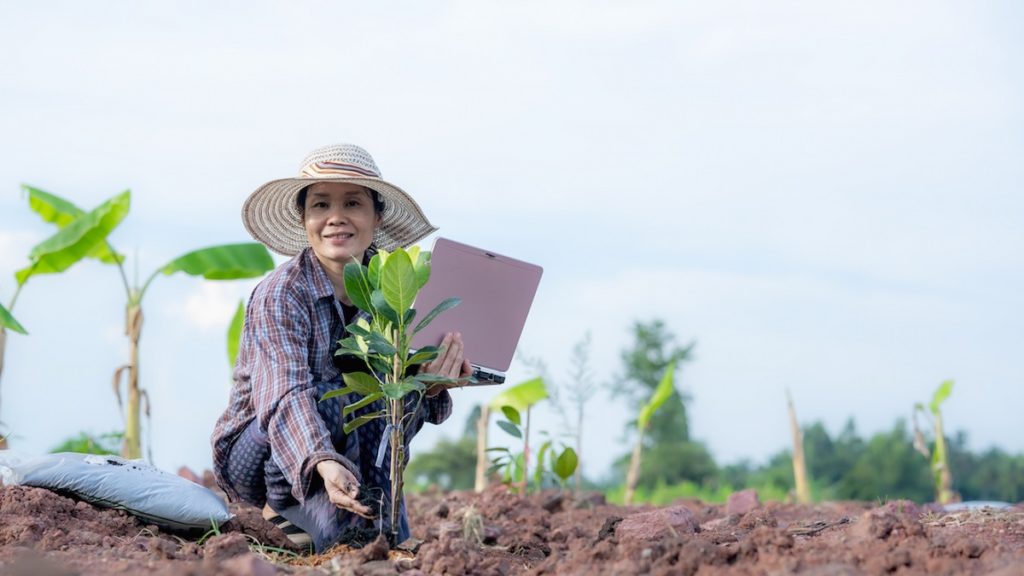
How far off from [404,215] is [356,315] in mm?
401

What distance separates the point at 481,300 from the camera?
351 centimetres

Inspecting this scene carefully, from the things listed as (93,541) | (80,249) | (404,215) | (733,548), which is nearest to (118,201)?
(80,249)

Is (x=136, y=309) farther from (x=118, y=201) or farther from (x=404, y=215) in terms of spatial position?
(x=404, y=215)

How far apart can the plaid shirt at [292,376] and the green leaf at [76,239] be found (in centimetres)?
325

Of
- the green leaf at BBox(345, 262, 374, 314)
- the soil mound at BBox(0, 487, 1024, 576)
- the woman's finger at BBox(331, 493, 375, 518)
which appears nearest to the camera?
the soil mound at BBox(0, 487, 1024, 576)

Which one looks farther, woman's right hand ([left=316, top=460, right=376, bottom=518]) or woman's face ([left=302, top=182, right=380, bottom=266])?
woman's face ([left=302, top=182, right=380, bottom=266])

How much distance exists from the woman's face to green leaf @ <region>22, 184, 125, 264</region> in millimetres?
3682

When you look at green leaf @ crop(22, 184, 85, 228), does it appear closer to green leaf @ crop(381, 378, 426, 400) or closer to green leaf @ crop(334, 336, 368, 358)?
green leaf @ crop(334, 336, 368, 358)

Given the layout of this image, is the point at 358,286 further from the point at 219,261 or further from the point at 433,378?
the point at 219,261

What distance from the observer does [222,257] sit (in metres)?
6.80

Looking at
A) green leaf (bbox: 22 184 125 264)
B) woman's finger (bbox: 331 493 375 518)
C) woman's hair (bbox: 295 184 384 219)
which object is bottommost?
woman's finger (bbox: 331 493 375 518)

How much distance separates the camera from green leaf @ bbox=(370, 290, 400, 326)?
3032mm

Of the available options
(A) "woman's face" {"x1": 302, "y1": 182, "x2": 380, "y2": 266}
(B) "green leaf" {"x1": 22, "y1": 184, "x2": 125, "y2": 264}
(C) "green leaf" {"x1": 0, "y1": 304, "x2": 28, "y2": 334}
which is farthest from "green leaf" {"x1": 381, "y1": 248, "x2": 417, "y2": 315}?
(B) "green leaf" {"x1": 22, "y1": 184, "x2": 125, "y2": 264}

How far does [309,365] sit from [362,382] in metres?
0.52
